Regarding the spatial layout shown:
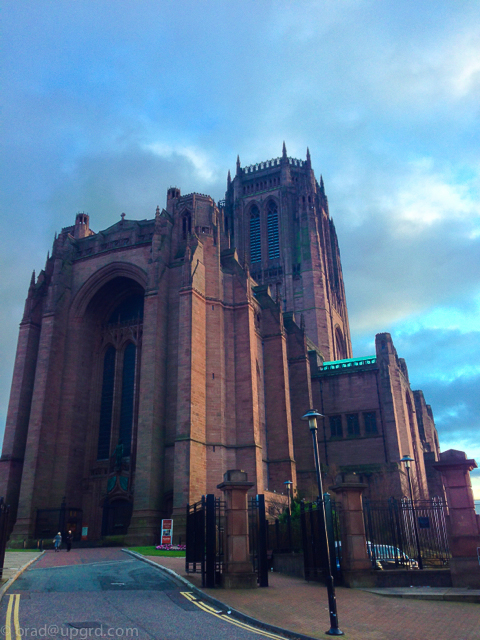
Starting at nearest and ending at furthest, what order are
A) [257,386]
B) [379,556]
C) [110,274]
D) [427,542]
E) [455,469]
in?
[455,469]
[379,556]
[427,542]
[257,386]
[110,274]

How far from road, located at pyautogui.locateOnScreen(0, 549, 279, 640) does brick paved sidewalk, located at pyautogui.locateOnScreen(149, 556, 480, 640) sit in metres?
0.97

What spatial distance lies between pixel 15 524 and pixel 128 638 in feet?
94.6

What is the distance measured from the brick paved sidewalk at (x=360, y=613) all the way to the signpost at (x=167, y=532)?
539 inches

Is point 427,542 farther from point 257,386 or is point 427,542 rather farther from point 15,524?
point 15,524

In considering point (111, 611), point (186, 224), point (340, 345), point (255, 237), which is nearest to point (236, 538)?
point (111, 611)

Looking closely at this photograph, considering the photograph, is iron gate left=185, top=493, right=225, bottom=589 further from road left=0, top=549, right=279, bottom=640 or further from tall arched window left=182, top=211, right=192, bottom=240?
tall arched window left=182, top=211, right=192, bottom=240

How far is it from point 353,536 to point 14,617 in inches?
368

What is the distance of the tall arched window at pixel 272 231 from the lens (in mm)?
67562

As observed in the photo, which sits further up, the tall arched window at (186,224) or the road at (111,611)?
the tall arched window at (186,224)

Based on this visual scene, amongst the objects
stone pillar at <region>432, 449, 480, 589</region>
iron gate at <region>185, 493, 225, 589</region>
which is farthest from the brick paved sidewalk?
stone pillar at <region>432, 449, 480, 589</region>

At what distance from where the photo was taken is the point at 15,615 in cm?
972

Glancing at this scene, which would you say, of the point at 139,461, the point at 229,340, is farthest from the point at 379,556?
the point at 229,340

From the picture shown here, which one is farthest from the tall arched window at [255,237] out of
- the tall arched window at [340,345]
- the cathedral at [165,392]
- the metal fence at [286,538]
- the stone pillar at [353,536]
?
the stone pillar at [353,536]

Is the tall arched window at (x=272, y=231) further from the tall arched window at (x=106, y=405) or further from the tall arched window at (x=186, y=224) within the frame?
the tall arched window at (x=106, y=405)
